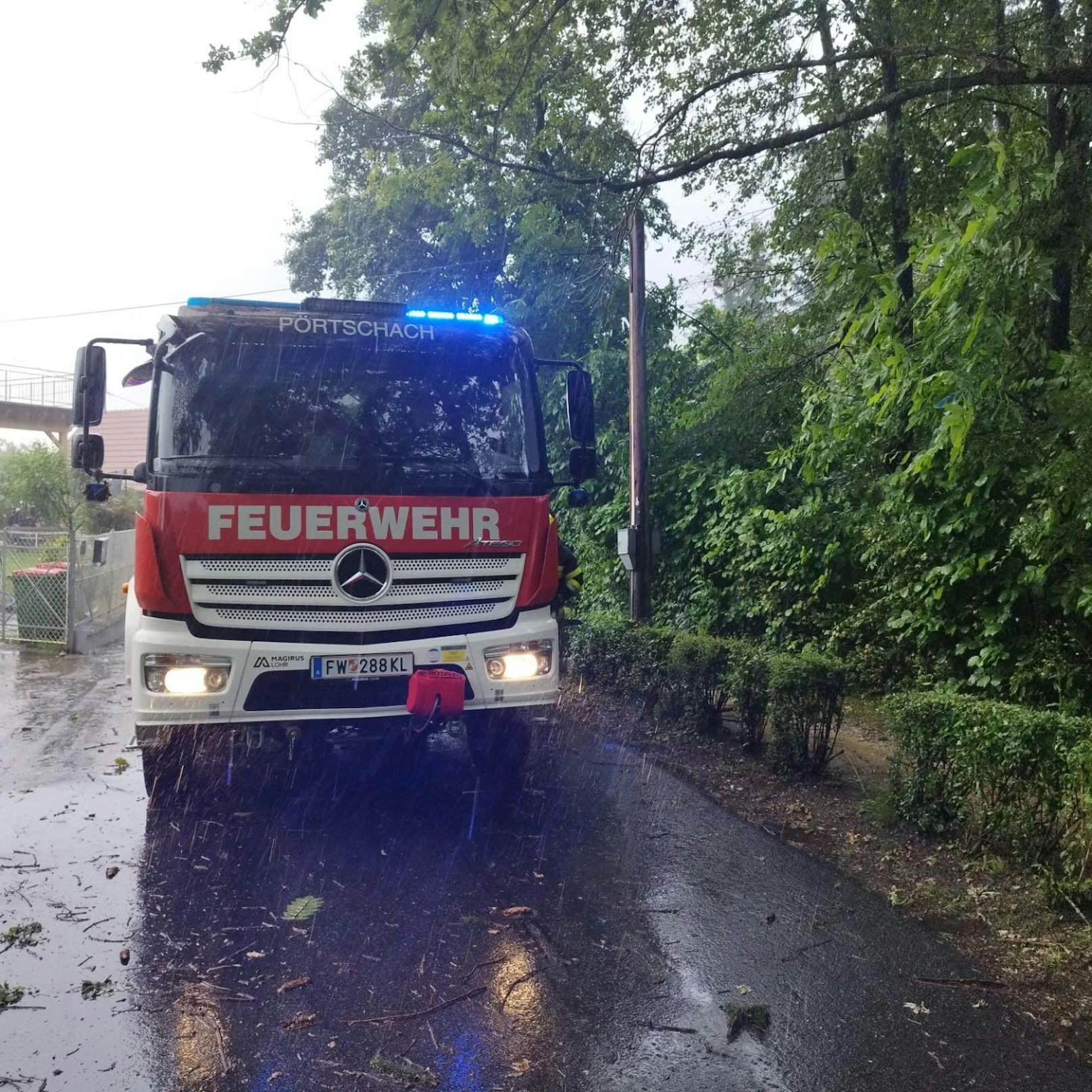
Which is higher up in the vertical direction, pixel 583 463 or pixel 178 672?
pixel 583 463

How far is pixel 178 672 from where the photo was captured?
5.16m

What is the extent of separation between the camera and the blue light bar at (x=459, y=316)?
6.09m

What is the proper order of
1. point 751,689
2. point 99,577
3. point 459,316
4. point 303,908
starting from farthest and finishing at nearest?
point 99,577
point 751,689
point 459,316
point 303,908

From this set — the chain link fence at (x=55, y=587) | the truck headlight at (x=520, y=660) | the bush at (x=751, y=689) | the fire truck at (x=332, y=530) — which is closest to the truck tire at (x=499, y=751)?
the fire truck at (x=332, y=530)

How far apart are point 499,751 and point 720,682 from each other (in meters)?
1.95

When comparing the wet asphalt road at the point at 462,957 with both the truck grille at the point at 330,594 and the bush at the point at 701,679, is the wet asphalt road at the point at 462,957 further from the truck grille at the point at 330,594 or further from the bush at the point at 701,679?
the bush at the point at 701,679

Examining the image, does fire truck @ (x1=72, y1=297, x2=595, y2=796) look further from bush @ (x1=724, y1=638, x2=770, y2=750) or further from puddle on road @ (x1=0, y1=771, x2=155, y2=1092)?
bush @ (x1=724, y1=638, x2=770, y2=750)

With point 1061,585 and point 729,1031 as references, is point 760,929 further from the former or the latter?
point 1061,585

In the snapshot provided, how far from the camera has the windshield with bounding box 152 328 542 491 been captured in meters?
5.44

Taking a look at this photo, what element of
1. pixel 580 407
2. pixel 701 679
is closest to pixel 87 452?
pixel 580 407

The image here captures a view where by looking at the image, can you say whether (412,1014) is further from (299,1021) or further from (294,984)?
(294,984)

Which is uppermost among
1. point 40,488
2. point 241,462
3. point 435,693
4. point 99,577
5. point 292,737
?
point 40,488

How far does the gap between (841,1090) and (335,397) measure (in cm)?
429

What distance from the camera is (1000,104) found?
7.68 metres
